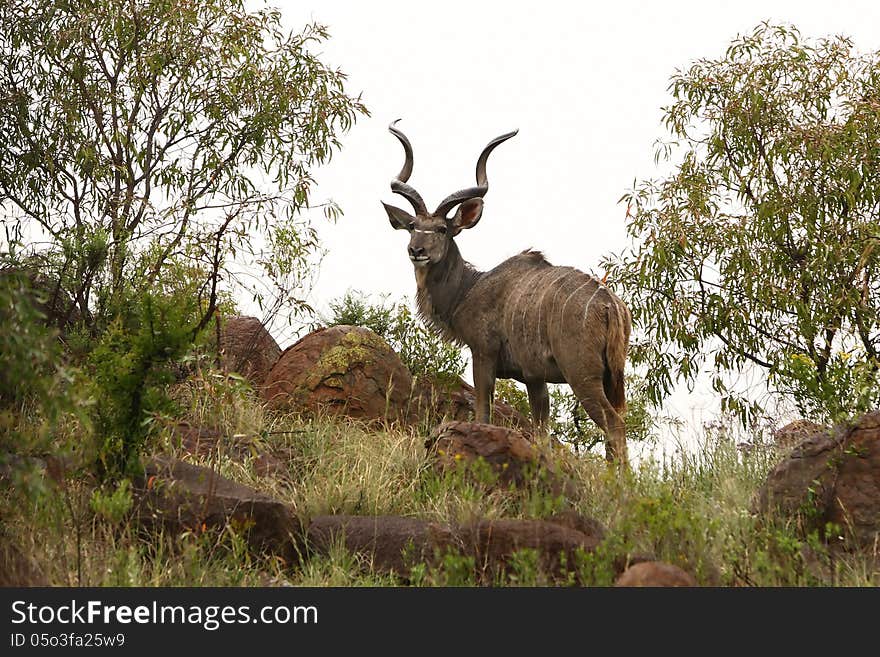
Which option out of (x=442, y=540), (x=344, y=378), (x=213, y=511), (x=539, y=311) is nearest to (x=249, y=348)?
(x=344, y=378)

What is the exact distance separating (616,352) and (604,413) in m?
0.63

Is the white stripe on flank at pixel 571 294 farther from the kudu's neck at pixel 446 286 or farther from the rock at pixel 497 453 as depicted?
the rock at pixel 497 453

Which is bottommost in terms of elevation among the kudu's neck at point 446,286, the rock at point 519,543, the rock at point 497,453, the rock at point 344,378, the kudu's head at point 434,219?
the rock at point 519,543

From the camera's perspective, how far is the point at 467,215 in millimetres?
12703

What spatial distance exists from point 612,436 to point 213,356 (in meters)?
4.18

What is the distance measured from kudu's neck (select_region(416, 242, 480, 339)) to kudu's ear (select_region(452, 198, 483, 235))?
0.78 ft

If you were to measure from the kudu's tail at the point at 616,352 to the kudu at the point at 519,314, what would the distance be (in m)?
0.01

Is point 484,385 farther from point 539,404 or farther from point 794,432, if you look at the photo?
point 794,432

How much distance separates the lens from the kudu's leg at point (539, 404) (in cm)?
1216

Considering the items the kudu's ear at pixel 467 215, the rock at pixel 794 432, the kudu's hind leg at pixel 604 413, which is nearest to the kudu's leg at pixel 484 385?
the kudu's hind leg at pixel 604 413

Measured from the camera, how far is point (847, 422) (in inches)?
349

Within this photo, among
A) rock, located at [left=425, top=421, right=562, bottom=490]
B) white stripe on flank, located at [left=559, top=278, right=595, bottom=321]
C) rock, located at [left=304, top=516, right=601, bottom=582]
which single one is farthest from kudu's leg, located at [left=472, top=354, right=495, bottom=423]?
rock, located at [left=304, top=516, right=601, bottom=582]

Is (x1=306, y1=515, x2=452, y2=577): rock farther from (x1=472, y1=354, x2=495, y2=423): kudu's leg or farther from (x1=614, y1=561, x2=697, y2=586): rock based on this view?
(x1=472, y1=354, x2=495, y2=423): kudu's leg

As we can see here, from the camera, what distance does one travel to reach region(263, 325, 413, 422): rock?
12.4 meters
